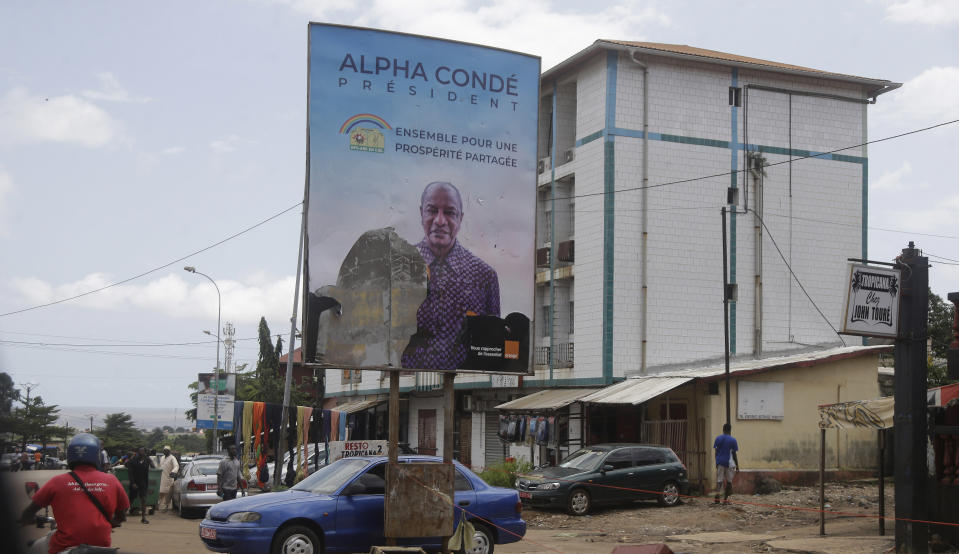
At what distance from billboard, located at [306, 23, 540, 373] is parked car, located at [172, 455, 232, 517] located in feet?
35.4

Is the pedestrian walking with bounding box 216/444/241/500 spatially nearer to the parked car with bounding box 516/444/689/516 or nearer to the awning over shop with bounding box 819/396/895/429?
the parked car with bounding box 516/444/689/516

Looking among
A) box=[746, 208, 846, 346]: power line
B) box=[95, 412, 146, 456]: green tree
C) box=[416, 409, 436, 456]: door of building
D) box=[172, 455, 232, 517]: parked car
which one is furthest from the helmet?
box=[95, 412, 146, 456]: green tree

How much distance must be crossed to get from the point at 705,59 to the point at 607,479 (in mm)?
15622

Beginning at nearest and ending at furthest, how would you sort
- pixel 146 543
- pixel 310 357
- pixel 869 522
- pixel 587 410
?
pixel 310 357, pixel 146 543, pixel 869 522, pixel 587 410

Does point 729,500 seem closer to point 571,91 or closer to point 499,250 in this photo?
point 499,250

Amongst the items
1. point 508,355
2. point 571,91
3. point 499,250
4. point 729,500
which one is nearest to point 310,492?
point 508,355

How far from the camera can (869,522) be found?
18.5 metres

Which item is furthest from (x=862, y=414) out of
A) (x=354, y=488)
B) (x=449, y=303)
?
(x=354, y=488)

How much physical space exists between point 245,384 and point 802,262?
3781 centimetres

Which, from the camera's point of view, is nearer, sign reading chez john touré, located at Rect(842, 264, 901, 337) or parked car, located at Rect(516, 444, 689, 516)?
sign reading chez john touré, located at Rect(842, 264, 901, 337)

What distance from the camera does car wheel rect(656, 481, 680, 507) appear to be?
912 inches

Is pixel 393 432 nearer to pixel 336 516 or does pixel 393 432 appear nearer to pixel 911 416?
pixel 336 516

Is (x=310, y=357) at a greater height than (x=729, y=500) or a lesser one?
greater

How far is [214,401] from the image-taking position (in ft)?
111
